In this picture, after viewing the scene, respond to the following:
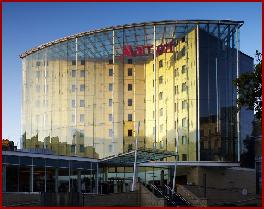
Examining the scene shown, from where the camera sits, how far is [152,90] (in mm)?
59844

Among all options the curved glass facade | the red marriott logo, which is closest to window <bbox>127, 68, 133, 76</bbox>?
the curved glass facade

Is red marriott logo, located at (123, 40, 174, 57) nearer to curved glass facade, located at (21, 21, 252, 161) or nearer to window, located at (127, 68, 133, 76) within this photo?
curved glass facade, located at (21, 21, 252, 161)

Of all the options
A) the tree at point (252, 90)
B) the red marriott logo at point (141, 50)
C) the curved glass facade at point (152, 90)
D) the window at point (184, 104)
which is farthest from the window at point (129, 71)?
the tree at point (252, 90)

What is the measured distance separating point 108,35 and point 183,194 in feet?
69.8

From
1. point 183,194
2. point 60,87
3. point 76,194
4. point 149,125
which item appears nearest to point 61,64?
point 60,87

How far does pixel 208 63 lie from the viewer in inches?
2298

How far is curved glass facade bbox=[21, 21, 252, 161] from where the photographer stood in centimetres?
5797

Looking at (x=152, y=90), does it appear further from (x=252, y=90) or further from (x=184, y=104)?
(x=252, y=90)

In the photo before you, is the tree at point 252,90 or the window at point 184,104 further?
the window at point 184,104

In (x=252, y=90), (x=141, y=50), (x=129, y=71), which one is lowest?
(x=252, y=90)

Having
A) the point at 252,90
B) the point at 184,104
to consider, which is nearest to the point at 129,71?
the point at 184,104

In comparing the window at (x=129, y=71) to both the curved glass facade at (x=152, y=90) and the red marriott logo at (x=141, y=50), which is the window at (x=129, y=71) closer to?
the curved glass facade at (x=152, y=90)

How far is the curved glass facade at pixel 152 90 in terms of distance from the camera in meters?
58.0

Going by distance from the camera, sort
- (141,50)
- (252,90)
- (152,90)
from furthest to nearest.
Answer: (141,50)
(152,90)
(252,90)
